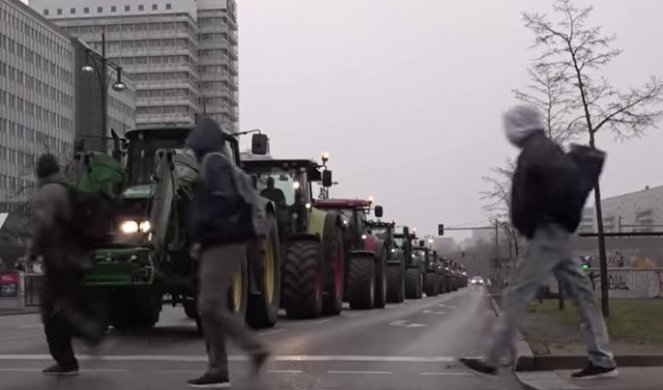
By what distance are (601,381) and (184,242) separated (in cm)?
585

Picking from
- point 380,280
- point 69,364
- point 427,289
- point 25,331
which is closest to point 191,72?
point 427,289

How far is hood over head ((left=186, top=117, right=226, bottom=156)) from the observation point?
297 inches

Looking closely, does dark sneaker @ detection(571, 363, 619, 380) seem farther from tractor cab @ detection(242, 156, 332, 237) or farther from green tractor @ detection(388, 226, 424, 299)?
green tractor @ detection(388, 226, 424, 299)

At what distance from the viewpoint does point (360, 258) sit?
77.6 feet

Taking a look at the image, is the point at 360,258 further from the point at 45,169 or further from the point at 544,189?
the point at 544,189

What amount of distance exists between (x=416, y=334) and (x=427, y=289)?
34631 millimetres

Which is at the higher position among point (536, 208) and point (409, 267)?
point (536, 208)

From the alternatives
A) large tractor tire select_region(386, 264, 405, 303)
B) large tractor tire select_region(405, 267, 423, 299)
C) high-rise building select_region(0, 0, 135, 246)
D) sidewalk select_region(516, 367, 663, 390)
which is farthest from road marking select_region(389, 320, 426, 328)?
high-rise building select_region(0, 0, 135, 246)

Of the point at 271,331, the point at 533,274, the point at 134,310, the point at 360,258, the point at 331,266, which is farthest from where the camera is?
the point at 360,258

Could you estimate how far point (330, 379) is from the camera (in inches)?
347

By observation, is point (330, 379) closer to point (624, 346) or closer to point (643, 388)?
point (643, 388)

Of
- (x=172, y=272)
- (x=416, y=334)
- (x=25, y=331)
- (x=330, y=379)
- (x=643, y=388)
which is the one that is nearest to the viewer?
(x=643, y=388)

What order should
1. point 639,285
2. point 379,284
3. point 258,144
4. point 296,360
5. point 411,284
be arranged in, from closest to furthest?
point 296,360
point 258,144
point 379,284
point 639,285
point 411,284

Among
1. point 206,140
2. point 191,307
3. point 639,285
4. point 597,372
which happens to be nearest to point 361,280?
point 191,307
